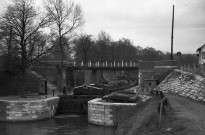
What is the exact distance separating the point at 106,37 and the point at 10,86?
47972 millimetres

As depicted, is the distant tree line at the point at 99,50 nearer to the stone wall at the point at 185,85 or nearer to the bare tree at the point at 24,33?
the bare tree at the point at 24,33

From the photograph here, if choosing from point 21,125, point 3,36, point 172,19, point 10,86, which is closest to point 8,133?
point 21,125

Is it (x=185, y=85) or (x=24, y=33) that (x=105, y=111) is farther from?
(x=24, y=33)

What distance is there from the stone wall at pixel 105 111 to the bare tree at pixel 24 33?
957cm

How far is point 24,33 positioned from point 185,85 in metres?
17.9

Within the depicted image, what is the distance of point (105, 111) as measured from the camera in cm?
2272

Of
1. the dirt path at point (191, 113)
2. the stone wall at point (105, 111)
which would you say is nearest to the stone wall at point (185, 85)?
the dirt path at point (191, 113)

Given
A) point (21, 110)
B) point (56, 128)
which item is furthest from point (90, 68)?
point (56, 128)

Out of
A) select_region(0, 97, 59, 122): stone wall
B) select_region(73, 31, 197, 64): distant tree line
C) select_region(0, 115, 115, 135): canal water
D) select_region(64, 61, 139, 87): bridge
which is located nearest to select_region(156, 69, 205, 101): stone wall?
select_region(0, 115, 115, 135): canal water

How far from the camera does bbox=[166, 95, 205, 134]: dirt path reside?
1128 centimetres

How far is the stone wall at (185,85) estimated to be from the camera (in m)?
19.8

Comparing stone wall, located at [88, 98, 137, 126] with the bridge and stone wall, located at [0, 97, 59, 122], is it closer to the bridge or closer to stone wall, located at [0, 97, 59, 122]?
stone wall, located at [0, 97, 59, 122]

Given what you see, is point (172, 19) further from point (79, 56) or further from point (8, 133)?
point (79, 56)

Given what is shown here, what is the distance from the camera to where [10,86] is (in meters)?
33.6
